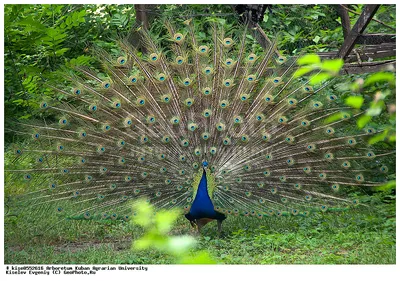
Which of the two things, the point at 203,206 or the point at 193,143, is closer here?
the point at 203,206

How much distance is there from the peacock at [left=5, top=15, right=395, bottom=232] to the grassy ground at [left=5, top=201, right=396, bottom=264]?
0.21 meters

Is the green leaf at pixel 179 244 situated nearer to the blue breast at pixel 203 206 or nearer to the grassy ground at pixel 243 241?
the grassy ground at pixel 243 241

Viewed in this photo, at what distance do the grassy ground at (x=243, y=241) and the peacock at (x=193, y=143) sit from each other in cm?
21

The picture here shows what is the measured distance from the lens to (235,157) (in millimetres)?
6242

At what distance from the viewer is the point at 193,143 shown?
6.25 meters

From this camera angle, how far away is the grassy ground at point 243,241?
5.15 metres

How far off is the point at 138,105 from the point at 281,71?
148cm

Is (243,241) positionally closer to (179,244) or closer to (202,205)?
(202,205)

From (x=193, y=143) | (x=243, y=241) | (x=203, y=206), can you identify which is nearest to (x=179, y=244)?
(x=243, y=241)

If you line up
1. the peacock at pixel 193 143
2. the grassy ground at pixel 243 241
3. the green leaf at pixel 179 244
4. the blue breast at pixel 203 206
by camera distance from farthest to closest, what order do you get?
the peacock at pixel 193 143 < the blue breast at pixel 203 206 < the grassy ground at pixel 243 241 < the green leaf at pixel 179 244

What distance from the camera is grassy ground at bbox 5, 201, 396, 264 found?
5.15 m

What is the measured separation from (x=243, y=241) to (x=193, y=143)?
3.64 feet

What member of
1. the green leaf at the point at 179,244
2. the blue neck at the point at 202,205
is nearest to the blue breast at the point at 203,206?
the blue neck at the point at 202,205

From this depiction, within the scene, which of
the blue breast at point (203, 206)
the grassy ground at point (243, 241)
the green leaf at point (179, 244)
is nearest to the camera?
the green leaf at point (179, 244)
